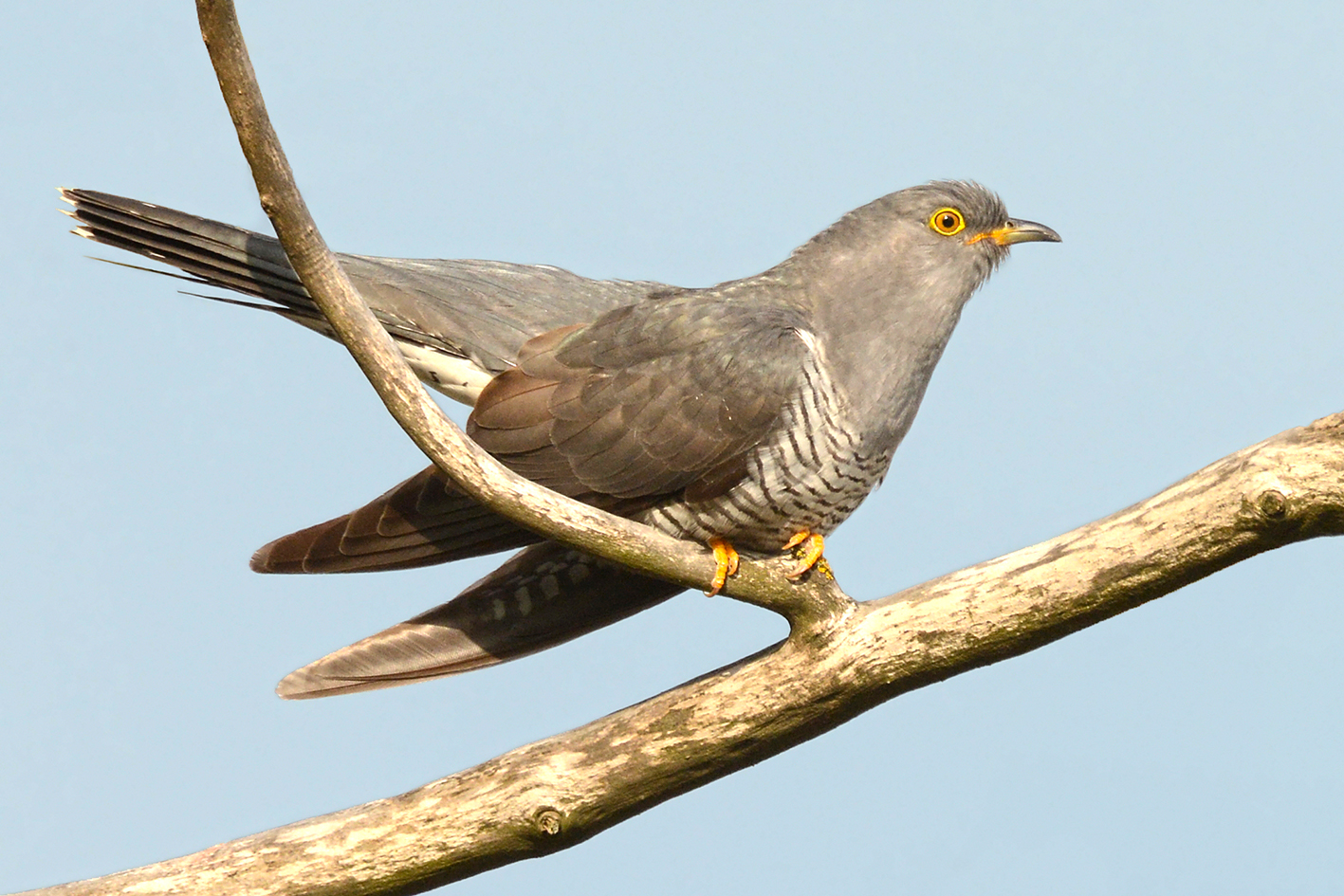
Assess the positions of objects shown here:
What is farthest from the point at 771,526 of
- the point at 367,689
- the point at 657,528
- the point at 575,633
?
the point at 367,689

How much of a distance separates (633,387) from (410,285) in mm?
625

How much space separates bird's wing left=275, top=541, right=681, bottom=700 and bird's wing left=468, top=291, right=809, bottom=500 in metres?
0.38

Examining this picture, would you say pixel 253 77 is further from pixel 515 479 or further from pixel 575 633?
pixel 575 633

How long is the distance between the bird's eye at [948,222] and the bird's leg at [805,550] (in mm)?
806

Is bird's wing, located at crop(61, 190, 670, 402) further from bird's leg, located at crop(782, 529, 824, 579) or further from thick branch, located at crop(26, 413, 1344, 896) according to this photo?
thick branch, located at crop(26, 413, 1344, 896)

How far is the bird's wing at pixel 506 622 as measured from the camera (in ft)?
11.3

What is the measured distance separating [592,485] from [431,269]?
723 mm

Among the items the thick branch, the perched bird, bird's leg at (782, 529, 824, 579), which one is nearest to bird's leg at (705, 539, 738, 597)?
the perched bird

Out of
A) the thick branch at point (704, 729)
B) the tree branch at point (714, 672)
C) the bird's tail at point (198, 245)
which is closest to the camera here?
the tree branch at point (714, 672)

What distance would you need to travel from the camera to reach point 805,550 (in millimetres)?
3172

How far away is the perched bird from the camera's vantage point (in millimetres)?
3076

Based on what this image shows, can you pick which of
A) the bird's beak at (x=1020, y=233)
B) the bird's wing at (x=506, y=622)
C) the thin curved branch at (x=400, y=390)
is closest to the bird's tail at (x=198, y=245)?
the thin curved branch at (x=400, y=390)

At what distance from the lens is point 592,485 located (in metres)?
3.17

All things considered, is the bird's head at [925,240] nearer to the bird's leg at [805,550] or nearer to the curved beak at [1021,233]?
the curved beak at [1021,233]
